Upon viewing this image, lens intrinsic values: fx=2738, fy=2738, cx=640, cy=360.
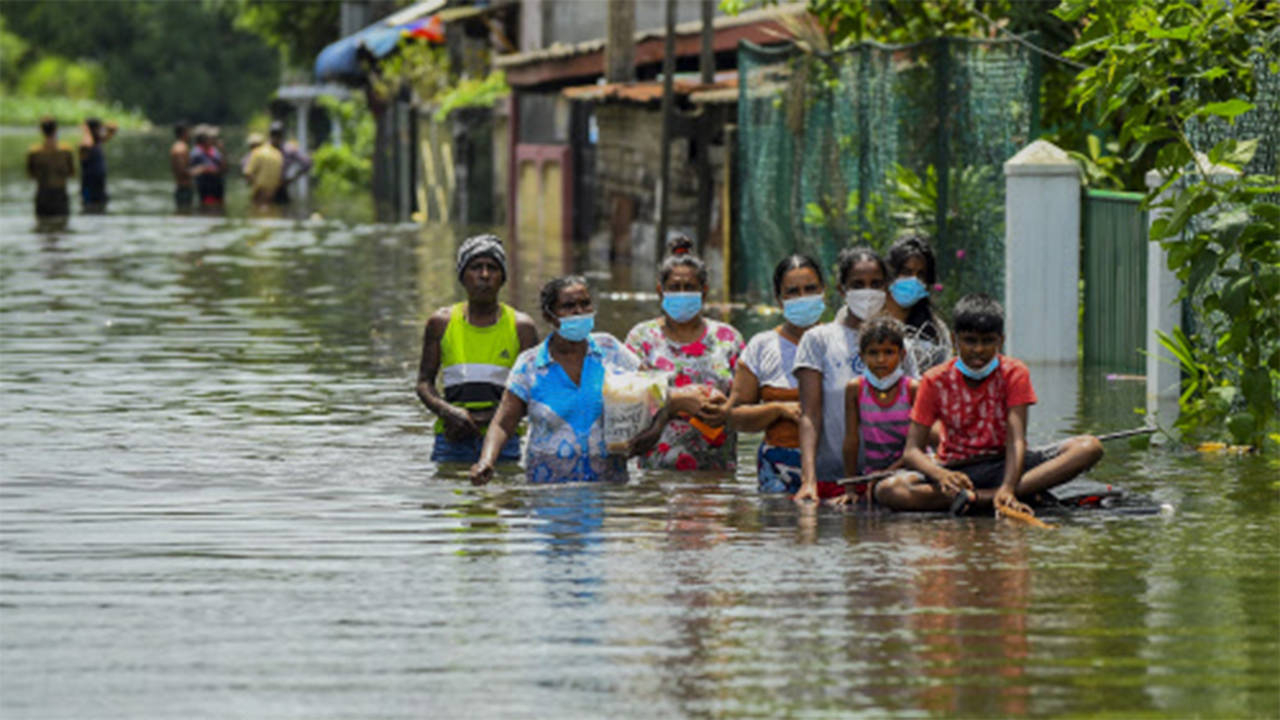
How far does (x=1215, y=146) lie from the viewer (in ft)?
42.9

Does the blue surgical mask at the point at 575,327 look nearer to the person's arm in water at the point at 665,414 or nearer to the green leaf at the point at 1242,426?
the person's arm in water at the point at 665,414

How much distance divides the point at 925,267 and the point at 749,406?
3.24 ft

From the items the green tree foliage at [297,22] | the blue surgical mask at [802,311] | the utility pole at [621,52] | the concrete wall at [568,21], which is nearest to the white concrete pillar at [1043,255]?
the blue surgical mask at [802,311]

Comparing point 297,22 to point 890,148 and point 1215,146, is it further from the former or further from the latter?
point 1215,146

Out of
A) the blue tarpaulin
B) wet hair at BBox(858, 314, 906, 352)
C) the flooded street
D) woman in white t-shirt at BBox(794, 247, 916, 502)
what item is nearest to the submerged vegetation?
the blue tarpaulin

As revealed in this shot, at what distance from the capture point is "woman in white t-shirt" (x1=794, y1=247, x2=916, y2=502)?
11547 millimetres

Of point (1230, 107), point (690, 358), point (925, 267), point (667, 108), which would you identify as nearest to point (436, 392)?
point (690, 358)

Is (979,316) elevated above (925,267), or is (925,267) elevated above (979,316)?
(925,267)

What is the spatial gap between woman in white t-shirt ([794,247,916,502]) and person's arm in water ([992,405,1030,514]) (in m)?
0.63

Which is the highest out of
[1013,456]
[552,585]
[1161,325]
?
[1161,325]

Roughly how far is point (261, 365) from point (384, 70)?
39429mm

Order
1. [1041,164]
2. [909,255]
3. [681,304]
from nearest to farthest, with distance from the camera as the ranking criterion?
[909,255]
[681,304]
[1041,164]

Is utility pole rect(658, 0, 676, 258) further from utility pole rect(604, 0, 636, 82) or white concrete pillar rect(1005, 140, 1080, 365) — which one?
white concrete pillar rect(1005, 140, 1080, 365)

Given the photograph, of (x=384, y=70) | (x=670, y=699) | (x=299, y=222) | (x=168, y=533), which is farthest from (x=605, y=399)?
(x=384, y=70)
